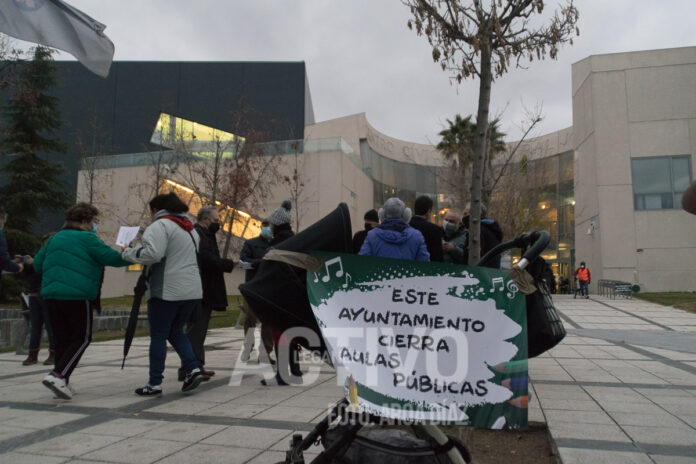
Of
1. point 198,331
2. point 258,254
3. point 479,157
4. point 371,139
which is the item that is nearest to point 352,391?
point 479,157

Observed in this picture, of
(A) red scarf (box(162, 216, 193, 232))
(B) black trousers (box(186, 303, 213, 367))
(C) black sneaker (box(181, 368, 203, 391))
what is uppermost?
(A) red scarf (box(162, 216, 193, 232))

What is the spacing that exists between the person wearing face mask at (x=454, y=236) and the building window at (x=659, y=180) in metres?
27.0

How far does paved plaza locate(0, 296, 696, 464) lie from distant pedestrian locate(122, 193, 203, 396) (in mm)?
306

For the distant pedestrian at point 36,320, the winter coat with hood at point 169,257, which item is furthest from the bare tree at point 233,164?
the winter coat with hood at point 169,257

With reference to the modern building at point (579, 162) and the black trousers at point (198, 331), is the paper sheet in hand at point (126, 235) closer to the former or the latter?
the black trousers at point (198, 331)

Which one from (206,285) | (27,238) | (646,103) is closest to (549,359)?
(206,285)

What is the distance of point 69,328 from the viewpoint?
459 centimetres

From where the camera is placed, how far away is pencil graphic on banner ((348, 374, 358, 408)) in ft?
5.74

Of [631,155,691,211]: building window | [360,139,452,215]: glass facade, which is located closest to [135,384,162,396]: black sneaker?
[631,155,691,211]: building window

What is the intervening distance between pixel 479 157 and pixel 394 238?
4.74ft

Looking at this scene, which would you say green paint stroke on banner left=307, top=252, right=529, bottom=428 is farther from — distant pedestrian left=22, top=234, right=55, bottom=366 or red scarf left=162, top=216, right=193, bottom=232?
distant pedestrian left=22, top=234, right=55, bottom=366

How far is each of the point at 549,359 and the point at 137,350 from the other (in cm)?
643

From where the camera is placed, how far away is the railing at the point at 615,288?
23.3 m

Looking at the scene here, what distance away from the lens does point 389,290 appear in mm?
1850
